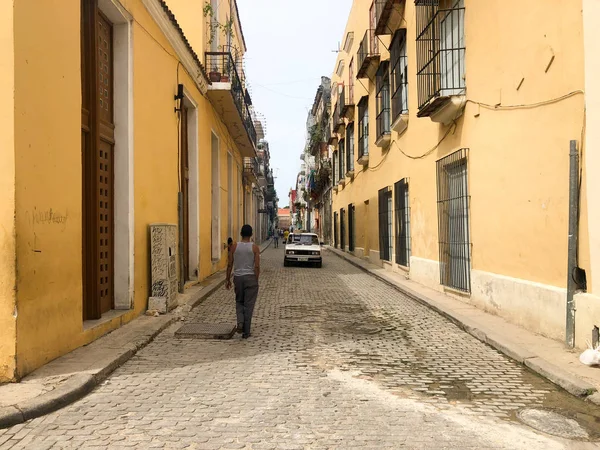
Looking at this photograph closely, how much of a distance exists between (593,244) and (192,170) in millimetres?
9372

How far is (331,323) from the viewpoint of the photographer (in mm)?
7934

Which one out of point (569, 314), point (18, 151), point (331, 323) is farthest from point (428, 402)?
point (18, 151)

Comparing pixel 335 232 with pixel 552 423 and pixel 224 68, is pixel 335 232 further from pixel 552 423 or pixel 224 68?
pixel 552 423

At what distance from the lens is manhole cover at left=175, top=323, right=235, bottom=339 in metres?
6.89

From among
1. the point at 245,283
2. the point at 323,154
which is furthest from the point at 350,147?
the point at 245,283

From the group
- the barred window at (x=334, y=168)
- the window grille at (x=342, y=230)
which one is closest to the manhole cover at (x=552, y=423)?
the window grille at (x=342, y=230)

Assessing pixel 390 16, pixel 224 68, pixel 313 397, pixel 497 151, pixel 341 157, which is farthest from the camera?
pixel 341 157

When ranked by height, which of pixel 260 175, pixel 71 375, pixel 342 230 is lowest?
pixel 71 375

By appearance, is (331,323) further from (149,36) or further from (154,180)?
(149,36)

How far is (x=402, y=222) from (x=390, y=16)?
598cm

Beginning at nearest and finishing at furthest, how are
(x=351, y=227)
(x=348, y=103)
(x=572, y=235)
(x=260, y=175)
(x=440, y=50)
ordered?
(x=572, y=235) → (x=440, y=50) → (x=348, y=103) → (x=351, y=227) → (x=260, y=175)

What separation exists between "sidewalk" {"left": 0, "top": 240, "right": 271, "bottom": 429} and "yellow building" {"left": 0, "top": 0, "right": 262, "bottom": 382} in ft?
0.52

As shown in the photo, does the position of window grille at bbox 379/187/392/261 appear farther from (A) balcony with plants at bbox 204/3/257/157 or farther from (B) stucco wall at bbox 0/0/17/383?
(B) stucco wall at bbox 0/0/17/383

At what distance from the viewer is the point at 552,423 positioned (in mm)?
3904
